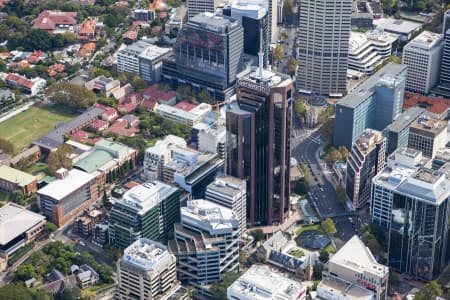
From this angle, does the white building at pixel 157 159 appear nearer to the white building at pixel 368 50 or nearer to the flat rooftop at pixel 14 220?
the flat rooftop at pixel 14 220

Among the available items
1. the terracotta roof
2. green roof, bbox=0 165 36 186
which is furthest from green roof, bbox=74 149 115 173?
the terracotta roof

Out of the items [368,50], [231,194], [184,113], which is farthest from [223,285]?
[368,50]

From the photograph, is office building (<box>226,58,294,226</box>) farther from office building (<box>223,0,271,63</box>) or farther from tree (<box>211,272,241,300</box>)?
office building (<box>223,0,271,63</box>)

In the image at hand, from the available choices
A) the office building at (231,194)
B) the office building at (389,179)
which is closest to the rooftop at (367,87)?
the office building at (389,179)

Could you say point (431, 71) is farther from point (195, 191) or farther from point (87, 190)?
point (87, 190)

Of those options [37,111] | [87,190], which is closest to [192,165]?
[87,190]

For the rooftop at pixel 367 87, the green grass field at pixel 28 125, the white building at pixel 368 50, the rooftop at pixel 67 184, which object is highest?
the rooftop at pixel 367 87

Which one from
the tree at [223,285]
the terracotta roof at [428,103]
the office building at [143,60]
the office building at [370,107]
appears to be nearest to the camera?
the tree at [223,285]
